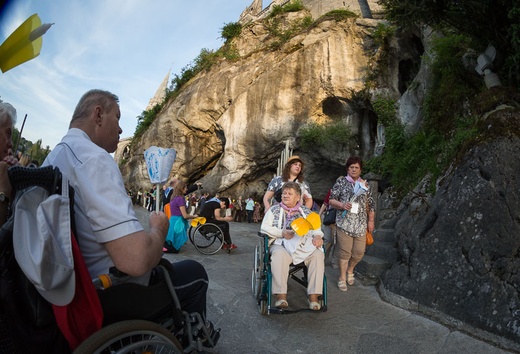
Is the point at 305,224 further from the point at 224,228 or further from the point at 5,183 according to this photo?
the point at 224,228

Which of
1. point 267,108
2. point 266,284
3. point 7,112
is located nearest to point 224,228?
point 266,284

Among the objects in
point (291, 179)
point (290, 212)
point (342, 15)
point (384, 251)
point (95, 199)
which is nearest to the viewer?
point (95, 199)

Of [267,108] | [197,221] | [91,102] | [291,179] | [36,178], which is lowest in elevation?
[197,221]

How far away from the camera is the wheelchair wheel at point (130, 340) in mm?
1478

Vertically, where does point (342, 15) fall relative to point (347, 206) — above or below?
above

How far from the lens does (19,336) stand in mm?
1424

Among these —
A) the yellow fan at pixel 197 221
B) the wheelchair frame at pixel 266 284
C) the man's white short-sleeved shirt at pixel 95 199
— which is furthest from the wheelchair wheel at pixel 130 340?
the yellow fan at pixel 197 221

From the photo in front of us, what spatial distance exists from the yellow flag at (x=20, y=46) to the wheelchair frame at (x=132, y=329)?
464 millimetres

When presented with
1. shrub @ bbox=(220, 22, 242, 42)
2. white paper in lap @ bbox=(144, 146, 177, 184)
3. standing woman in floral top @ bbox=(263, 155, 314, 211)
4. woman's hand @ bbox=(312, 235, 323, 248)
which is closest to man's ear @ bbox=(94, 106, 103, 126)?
woman's hand @ bbox=(312, 235, 323, 248)

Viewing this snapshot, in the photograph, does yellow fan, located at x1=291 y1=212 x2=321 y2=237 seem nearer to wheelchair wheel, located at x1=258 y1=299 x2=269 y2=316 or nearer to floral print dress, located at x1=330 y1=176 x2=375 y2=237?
wheelchair wheel, located at x1=258 y1=299 x2=269 y2=316

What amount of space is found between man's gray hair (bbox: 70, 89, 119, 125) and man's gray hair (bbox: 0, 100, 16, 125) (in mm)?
423

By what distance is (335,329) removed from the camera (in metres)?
3.43

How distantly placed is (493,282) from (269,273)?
6.92 feet

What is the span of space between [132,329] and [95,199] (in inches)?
24.8
